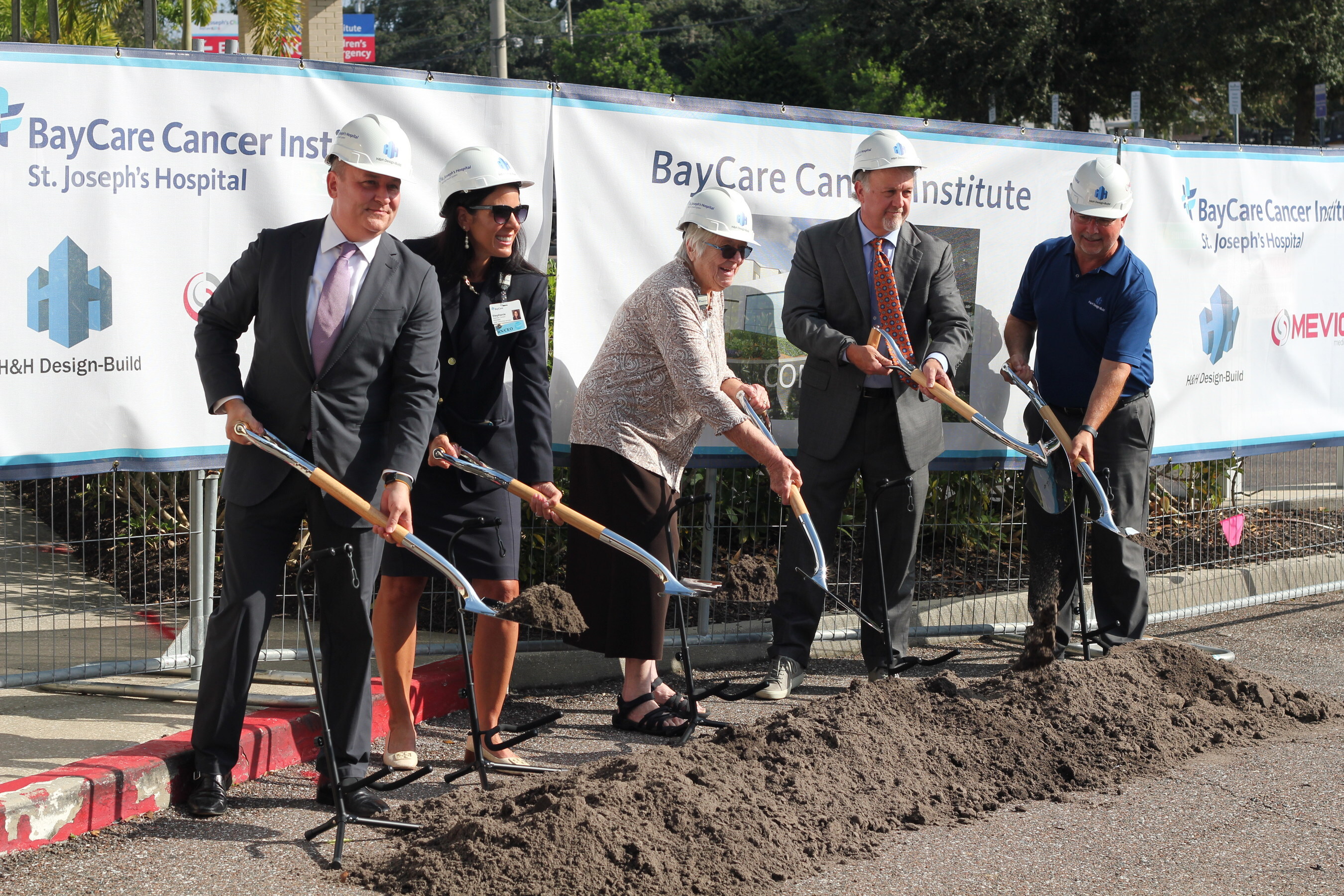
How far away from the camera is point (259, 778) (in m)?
4.57

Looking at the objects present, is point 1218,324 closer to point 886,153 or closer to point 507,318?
point 886,153

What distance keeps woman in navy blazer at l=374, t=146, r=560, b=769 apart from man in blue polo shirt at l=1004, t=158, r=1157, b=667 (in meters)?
2.50

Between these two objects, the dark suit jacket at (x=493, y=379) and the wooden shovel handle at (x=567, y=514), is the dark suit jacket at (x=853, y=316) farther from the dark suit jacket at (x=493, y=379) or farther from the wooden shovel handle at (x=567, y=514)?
the wooden shovel handle at (x=567, y=514)

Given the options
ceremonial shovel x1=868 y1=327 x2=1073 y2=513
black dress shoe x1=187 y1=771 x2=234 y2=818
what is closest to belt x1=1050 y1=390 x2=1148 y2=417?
ceremonial shovel x1=868 y1=327 x2=1073 y2=513

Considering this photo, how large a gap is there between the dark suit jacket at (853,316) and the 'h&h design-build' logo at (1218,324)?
2.13 meters

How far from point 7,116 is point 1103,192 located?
14.4 ft

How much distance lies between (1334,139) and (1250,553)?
1252 inches

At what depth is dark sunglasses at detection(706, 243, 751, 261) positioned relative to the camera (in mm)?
4922

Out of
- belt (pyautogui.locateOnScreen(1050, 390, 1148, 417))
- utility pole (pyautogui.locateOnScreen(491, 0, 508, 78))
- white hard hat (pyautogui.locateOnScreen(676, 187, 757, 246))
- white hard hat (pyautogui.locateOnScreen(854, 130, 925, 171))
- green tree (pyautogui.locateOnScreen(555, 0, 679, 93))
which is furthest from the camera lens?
green tree (pyautogui.locateOnScreen(555, 0, 679, 93))

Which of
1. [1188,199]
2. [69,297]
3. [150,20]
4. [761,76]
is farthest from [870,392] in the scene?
[761,76]

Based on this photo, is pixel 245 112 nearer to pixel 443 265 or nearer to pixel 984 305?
pixel 443 265

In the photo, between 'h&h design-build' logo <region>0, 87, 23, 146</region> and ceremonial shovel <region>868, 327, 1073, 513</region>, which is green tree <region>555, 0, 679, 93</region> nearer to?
ceremonial shovel <region>868, 327, 1073, 513</region>

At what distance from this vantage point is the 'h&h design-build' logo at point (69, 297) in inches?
184

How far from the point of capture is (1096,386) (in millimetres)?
5980
